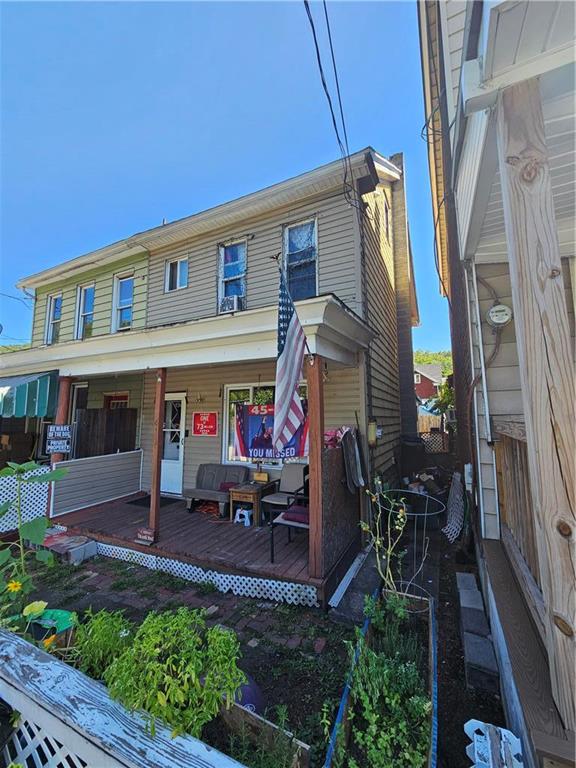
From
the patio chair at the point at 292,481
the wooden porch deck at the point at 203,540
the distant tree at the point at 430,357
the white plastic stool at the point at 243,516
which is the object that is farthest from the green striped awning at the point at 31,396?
the distant tree at the point at 430,357

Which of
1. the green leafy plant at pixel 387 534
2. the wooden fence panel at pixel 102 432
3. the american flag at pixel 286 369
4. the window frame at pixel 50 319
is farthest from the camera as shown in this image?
the window frame at pixel 50 319

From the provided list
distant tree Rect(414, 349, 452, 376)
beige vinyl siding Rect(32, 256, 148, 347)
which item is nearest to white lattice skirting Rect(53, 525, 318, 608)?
beige vinyl siding Rect(32, 256, 148, 347)

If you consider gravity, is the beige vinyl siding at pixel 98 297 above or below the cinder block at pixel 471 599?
above

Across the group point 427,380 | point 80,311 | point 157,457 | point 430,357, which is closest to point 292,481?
point 157,457

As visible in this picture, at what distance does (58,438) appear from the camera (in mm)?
5855

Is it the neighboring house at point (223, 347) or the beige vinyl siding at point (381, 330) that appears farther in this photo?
the beige vinyl siding at point (381, 330)

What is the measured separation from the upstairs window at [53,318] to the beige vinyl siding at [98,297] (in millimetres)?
160

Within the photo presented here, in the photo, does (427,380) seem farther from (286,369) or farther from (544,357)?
(544,357)

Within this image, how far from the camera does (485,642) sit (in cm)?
253

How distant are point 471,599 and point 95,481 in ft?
23.0

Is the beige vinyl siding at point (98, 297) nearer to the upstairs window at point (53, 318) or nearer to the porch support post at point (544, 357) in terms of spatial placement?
the upstairs window at point (53, 318)

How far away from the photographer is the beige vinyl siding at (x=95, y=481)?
618 centimetres

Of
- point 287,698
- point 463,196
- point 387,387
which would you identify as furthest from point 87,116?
point 287,698

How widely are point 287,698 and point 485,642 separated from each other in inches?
63.3
